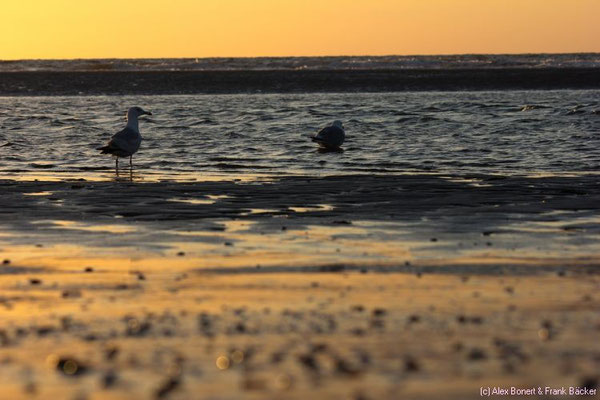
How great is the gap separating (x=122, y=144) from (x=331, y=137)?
656 centimetres

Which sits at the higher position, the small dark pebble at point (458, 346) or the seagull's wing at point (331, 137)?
the seagull's wing at point (331, 137)

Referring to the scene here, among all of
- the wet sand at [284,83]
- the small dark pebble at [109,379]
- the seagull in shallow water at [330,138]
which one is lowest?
the small dark pebble at [109,379]

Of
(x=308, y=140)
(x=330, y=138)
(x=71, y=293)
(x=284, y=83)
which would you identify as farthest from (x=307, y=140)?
(x=284, y=83)

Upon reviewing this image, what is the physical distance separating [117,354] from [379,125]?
28.4 meters

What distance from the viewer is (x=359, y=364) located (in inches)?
310

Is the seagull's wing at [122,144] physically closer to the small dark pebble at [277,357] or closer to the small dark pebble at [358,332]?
the small dark pebble at [358,332]

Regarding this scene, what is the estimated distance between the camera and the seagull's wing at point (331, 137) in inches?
1141

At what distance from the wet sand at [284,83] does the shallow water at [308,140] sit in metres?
22.3

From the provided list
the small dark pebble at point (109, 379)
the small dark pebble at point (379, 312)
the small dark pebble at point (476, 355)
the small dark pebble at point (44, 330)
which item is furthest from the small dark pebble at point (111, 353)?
the small dark pebble at point (476, 355)

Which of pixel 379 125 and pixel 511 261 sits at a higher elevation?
pixel 379 125

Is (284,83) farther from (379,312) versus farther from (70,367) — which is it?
(70,367)

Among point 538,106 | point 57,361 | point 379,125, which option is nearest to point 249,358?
point 57,361

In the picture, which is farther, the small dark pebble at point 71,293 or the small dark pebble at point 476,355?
the small dark pebble at point 71,293

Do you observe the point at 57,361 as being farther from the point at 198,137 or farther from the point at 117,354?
the point at 198,137
